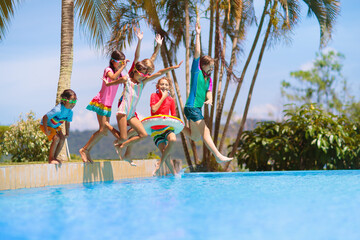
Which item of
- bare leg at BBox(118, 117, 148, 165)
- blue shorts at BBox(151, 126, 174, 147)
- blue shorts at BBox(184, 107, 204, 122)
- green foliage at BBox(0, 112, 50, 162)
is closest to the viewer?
bare leg at BBox(118, 117, 148, 165)

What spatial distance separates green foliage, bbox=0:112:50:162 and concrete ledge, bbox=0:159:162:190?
10.1 feet

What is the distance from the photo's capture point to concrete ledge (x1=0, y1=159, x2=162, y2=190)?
5070 millimetres

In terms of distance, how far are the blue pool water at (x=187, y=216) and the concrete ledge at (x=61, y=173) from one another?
102cm

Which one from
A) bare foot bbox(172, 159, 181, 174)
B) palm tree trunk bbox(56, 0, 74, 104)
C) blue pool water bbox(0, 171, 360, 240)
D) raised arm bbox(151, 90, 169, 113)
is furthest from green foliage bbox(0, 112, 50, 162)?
blue pool water bbox(0, 171, 360, 240)

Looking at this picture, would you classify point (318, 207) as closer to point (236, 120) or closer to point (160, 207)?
point (160, 207)

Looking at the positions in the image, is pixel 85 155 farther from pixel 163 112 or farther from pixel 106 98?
pixel 163 112

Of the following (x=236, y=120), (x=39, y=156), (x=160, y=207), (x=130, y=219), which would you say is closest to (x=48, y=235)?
(x=130, y=219)

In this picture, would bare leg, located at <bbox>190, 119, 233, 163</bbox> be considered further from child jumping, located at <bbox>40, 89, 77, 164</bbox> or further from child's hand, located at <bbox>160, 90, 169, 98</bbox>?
child jumping, located at <bbox>40, 89, 77, 164</bbox>

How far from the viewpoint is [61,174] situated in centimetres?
577

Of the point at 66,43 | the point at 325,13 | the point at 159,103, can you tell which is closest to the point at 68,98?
the point at 159,103

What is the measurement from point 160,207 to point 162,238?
89cm

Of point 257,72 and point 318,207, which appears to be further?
point 257,72

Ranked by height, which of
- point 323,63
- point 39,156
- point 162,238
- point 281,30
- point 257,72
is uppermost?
point 323,63

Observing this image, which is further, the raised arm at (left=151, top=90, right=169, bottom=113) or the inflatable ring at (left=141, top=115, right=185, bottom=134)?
the inflatable ring at (left=141, top=115, right=185, bottom=134)
